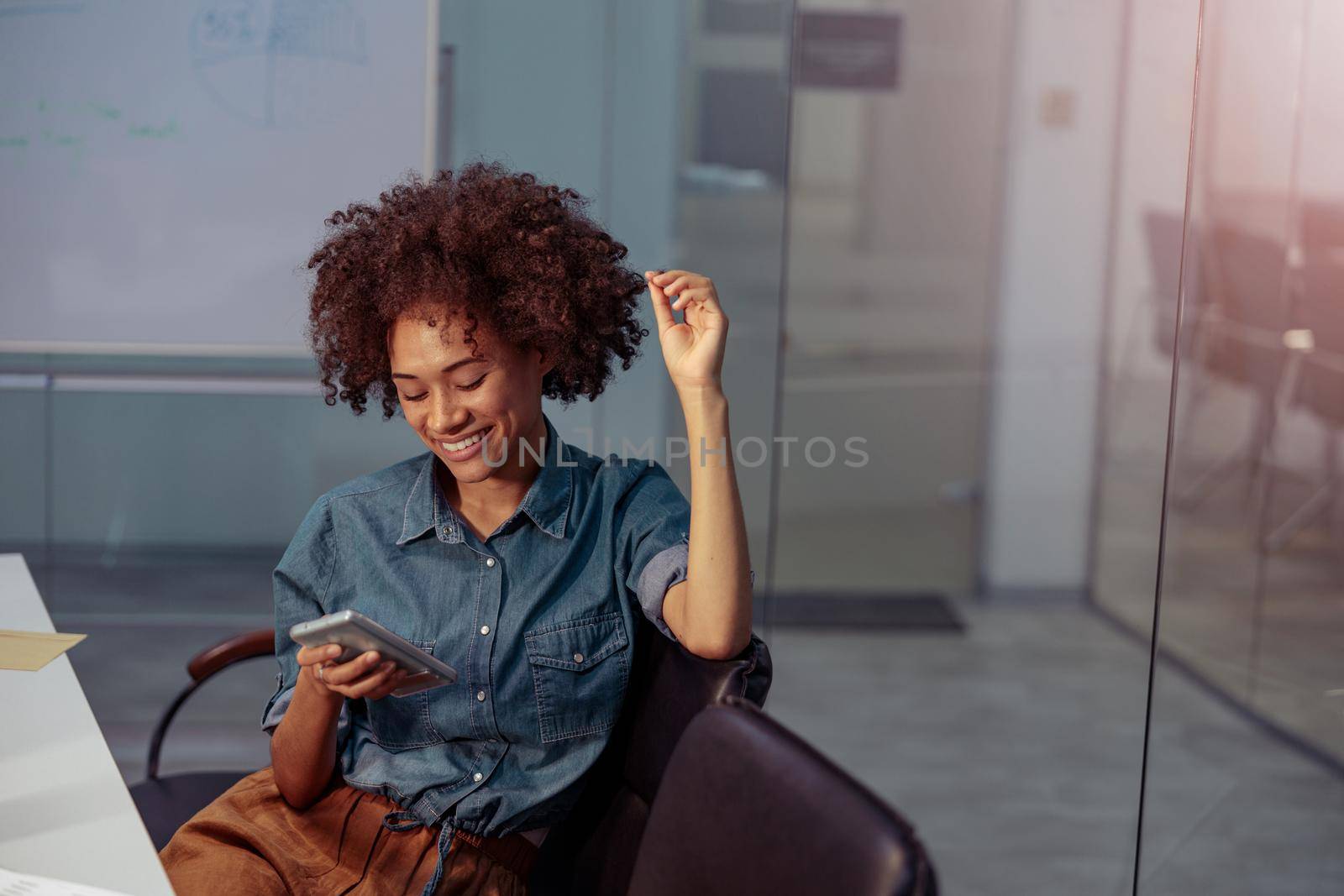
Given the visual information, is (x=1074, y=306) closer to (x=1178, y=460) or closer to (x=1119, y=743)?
(x=1178, y=460)

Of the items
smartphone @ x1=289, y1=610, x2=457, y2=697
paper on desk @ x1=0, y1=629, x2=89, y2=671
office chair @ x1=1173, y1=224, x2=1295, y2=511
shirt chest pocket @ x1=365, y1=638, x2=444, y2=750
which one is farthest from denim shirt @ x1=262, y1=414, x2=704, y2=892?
office chair @ x1=1173, y1=224, x2=1295, y2=511

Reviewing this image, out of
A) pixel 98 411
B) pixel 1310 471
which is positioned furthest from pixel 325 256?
pixel 1310 471

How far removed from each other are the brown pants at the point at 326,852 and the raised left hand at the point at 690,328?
1.88 ft

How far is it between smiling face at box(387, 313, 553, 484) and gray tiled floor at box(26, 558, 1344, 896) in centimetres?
153

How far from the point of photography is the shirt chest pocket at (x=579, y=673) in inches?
61.4

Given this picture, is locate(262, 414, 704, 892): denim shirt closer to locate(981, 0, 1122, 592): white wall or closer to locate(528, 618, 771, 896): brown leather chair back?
locate(528, 618, 771, 896): brown leather chair back

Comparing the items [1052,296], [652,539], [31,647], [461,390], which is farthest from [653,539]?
[1052,296]

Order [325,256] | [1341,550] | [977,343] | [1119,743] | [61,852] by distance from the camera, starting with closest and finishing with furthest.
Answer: [61,852], [325,256], [1341,550], [1119,743], [977,343]

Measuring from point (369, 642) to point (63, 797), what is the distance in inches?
13.1

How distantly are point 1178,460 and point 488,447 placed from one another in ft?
7.16

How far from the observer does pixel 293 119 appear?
307cm

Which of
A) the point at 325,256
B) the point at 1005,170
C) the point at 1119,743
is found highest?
the point at 1005,170

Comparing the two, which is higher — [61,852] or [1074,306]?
[1074,306]

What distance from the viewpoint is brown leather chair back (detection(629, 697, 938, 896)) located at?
960mm
